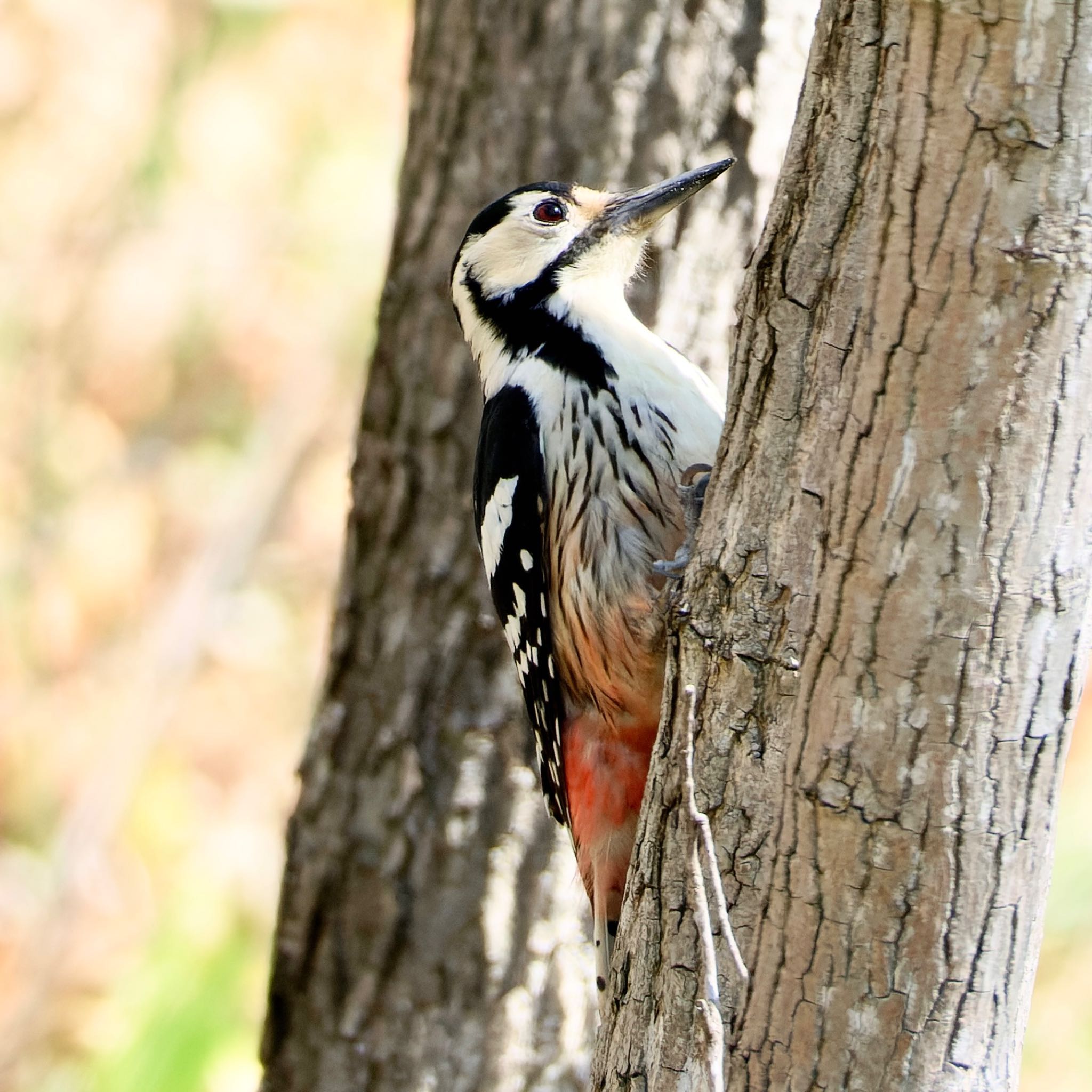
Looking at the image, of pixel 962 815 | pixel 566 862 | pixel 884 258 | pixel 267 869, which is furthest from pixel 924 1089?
pixel 267 869

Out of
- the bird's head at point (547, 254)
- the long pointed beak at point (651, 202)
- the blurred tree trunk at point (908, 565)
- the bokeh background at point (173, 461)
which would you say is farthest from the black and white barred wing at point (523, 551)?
the bokeh background at point (173, 461)

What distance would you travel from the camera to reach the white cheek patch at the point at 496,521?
2605mm

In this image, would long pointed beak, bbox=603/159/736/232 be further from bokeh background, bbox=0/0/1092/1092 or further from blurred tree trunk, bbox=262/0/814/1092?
bokeh background, bbox=0/0/1092/1092

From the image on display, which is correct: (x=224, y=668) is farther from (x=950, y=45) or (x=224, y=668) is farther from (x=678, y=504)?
(x=950, y=45)

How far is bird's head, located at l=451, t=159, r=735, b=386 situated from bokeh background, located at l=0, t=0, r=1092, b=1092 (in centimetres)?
286

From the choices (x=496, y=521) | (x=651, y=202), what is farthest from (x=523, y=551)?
(x=651, y=202)

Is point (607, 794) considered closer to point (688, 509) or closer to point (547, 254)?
point (688, 509)

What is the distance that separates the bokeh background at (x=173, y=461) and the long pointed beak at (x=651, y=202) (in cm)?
309

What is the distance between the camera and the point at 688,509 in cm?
230

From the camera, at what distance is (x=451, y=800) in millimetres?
3031

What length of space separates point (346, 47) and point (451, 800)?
497 cm

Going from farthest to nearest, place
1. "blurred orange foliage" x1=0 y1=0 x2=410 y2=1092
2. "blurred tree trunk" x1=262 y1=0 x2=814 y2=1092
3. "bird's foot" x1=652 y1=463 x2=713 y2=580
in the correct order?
"blurred orange foliage" x1=0 y1=0 x2=410 y2=1092
"blurred tree trunk" x1=262 y1=0 x2=814 y2=1092
"bird's foot" x1=652 y1=463 x2=713 y2=580

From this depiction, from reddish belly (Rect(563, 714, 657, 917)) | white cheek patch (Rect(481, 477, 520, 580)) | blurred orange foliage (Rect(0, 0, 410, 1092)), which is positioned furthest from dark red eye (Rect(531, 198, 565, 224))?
blurred orange foliage (Rect(0, 0, 410, 1092))

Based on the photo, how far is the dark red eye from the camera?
9.15 ft
